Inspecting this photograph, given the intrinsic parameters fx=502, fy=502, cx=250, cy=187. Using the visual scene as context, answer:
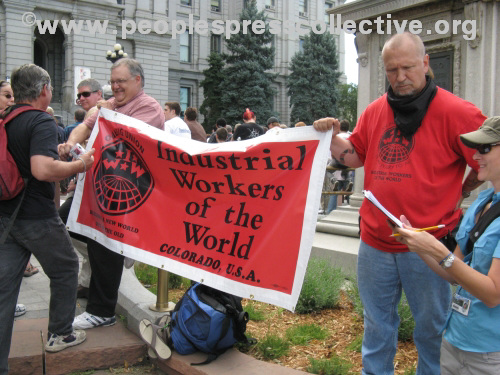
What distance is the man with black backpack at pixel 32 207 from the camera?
3.34 meters

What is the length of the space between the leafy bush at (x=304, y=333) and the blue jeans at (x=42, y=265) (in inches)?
68.4

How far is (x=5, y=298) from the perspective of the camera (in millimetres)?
3326

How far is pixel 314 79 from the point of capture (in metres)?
56.5

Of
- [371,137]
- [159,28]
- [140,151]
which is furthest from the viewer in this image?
[159,28]

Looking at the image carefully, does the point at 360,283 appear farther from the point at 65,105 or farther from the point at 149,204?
the point at 65,105

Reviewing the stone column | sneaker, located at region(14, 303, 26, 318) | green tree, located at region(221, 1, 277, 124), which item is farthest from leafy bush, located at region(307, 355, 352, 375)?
green tree, located at region(221, 1, 277, 124)

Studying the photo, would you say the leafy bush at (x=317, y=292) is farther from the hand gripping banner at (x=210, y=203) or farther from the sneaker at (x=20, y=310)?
the sneaker at (x=20, y=310)

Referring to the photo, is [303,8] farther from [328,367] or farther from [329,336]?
[328,367]

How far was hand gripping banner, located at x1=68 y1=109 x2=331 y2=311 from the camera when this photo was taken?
3229mm

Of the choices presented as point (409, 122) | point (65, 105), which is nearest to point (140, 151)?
point (409, 122)

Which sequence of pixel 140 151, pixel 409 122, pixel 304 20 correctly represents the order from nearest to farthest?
pixel 409 122 → pixel 140 151 → pixel 304 20

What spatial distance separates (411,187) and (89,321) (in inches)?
116

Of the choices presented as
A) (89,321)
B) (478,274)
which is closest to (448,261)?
(478,274)

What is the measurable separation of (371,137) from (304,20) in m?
65.5
